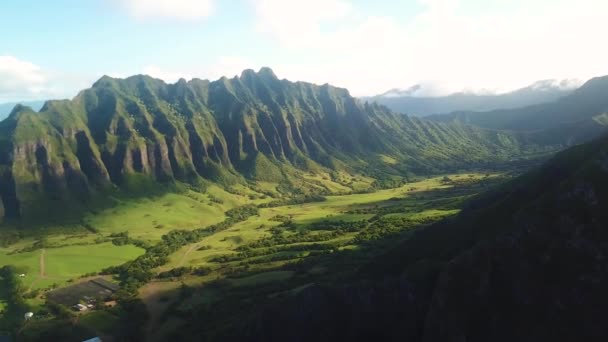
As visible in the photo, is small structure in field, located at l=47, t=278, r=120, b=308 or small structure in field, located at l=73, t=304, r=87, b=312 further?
small structure in field, located at l=47, t=278, r=120, b=308

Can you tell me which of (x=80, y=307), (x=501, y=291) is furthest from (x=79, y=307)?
(x=501, y=291)

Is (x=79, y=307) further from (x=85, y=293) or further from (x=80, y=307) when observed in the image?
(x=85, y=293)

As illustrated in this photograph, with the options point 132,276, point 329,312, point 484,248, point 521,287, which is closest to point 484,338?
point 521,287

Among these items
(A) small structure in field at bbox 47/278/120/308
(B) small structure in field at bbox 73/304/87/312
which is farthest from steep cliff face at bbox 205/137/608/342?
(A) small structure in field at bbox 47/278/120/308

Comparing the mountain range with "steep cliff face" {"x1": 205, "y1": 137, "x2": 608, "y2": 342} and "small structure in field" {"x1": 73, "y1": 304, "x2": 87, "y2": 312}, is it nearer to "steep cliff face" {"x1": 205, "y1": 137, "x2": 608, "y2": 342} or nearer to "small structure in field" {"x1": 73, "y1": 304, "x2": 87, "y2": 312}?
"steep cliff face" {"x1": 205, "y1": 137, "x2": 608, "y2": 342}

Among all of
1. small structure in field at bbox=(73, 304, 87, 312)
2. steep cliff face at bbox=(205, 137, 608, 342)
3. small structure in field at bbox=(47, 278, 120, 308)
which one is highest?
steep cliff face at bbox=(205, 137, 608, 342)

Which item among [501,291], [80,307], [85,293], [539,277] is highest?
[539,277]

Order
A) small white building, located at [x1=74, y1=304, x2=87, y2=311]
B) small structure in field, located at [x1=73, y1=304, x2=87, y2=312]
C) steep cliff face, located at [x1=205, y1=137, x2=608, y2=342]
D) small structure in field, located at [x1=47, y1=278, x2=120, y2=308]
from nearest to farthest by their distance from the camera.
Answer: steep cliff face, located at [x1=205, y1=137, x2=608, y2=342] → small structure in field, located at [x1=73, y1=304, x2=87, y2=312] → small white building, located at [x1=74, y1=304, x2=87, y2=311] → small structure in field, located at [x1=47, y1=278, x2=120, y2=308]

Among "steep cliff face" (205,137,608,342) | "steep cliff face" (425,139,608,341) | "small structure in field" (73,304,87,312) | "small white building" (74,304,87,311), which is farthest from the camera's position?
"small white building" (74,304,87,311)

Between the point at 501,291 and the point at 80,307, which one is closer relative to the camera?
the point at 501,291

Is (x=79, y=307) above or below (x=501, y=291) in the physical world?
below

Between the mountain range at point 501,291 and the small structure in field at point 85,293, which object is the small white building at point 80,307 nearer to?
the small structure in field at point 85,293
